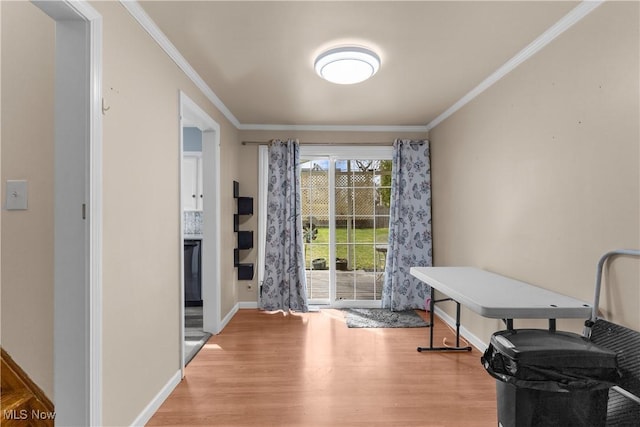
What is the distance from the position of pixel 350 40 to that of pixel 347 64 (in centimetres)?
19

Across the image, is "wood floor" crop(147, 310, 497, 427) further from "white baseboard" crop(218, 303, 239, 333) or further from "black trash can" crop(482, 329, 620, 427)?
"black trash can" crop(482, 329, 620, 427)

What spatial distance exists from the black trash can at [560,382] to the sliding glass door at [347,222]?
9.61 ft

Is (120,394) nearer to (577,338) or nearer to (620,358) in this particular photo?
(577,338)

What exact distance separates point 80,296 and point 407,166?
3.69 meters

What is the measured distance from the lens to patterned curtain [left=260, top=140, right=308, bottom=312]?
416 cm

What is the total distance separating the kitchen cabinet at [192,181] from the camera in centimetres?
464

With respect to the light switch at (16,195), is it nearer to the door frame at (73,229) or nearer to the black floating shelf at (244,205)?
the door frame at (73,229)

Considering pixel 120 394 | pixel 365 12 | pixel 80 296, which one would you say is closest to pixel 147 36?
pixel 365 12

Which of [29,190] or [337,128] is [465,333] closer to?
[337,128]

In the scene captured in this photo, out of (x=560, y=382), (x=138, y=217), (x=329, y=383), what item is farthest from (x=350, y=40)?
(x=329, y=383)

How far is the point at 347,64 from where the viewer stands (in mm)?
2357

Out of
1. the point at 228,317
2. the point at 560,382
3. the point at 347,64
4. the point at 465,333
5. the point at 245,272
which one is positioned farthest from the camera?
the point at 245,272

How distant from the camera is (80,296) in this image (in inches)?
58.1

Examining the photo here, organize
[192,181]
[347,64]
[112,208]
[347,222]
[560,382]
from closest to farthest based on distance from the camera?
[560,382], [112,208], [347,64], [347,222], [192,181]
